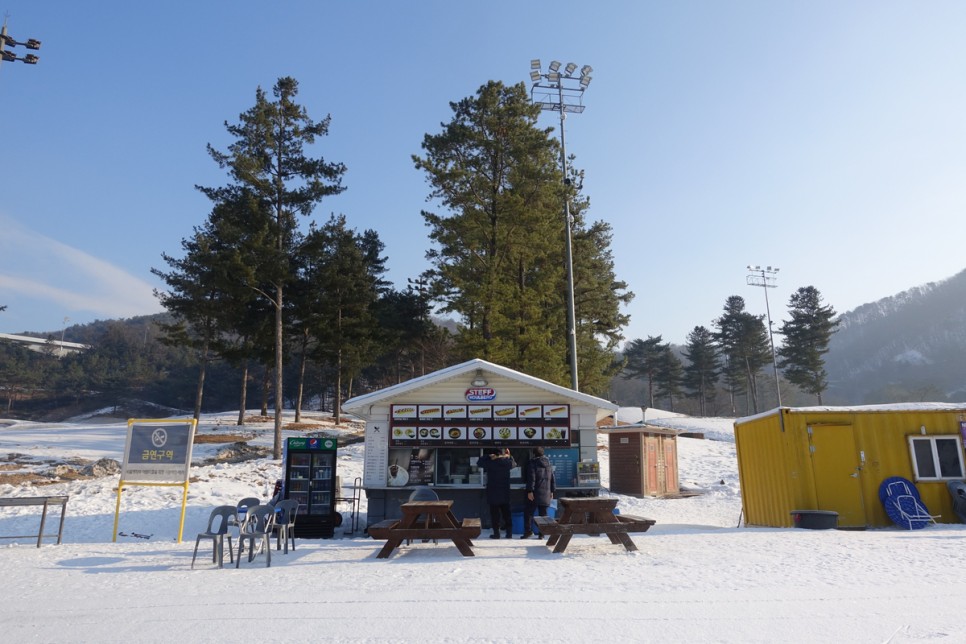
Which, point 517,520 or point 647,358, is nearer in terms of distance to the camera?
point 517,520

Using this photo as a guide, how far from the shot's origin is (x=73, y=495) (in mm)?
14523

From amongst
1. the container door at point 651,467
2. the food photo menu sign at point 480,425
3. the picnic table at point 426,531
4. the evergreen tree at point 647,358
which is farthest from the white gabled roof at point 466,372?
the evergreen tree at point 647,358

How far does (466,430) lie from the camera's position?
13.2 m

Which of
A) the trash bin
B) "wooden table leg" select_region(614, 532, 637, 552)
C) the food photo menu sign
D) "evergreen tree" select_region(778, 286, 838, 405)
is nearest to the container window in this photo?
the food photo menu sign

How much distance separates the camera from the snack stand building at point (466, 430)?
510 inches

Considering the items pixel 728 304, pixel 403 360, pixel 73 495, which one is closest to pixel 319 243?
pixel 73 495

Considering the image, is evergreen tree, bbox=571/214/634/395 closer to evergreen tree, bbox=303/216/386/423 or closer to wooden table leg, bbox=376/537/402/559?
evergreen tree, bbox=303/216/386/423

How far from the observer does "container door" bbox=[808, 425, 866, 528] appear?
39.0 feet

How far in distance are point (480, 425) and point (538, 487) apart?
8.51 ft

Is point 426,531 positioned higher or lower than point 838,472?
lower

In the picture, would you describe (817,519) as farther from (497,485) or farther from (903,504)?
(497,485)

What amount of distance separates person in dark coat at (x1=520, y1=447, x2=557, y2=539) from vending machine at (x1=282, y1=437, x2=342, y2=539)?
398cm

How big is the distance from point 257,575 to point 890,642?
652cm

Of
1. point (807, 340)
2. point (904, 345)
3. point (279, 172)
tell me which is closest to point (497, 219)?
point (279, 172)
